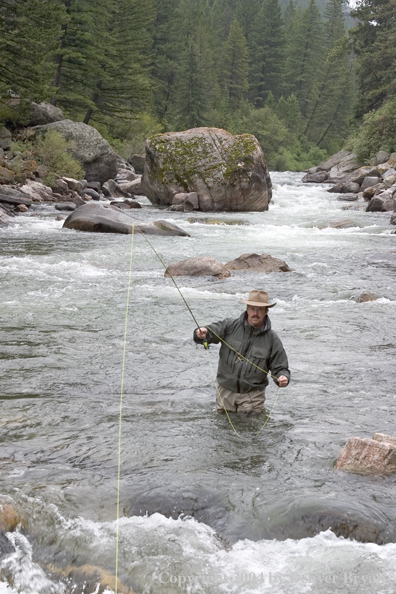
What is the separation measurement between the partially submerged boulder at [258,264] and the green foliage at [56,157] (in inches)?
591

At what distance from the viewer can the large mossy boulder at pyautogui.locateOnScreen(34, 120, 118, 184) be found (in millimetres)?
27938

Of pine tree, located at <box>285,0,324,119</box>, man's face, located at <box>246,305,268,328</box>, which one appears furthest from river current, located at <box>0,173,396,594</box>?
pine tree, located at <box>285,0,324,119</box>

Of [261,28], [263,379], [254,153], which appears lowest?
[263,379]

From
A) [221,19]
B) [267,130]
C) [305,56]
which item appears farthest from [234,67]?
[221,19]

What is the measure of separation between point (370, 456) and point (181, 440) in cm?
160

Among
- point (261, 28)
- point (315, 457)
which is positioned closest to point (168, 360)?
point (315, 457)

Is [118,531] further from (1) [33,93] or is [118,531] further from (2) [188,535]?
(1) [33,93]

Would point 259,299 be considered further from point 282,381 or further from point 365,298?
point 365,298

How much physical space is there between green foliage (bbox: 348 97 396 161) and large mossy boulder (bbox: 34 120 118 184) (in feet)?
56.3

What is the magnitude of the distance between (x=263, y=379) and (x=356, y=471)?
49.6 inches

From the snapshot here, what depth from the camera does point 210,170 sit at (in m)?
23.0

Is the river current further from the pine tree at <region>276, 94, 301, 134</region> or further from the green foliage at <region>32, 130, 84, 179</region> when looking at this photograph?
the pine tree at <region>276, 94, 301, 134</region>

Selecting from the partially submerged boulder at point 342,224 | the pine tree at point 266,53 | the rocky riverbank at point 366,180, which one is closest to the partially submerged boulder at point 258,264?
the partially submerged boulder at point 342,224

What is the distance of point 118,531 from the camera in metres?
4.14
